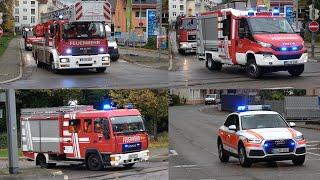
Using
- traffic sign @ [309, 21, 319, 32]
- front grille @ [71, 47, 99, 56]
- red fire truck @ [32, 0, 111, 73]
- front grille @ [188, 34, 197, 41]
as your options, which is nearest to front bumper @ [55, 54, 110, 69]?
red fire truck @ [32, 0, 111, 73]

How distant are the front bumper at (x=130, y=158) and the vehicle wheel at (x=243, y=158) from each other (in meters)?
1.64

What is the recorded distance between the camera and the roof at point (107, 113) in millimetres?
10961

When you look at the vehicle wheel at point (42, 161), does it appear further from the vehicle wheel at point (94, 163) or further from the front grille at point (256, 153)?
the front grille at point (256, 153)

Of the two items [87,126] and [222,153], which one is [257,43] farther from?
[87,126]

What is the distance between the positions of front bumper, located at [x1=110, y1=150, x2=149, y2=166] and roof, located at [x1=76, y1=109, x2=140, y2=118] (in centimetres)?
74

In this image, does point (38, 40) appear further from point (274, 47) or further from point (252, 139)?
point (252, 139)

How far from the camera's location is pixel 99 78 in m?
15.3

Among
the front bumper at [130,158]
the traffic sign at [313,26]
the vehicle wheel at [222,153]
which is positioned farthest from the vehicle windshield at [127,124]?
the traffic sign at [313,26]

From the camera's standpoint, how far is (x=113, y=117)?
11.4m

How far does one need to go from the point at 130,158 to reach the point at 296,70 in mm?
6364

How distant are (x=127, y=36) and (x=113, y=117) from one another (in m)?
4.11

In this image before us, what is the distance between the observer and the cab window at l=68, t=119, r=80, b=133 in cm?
1159

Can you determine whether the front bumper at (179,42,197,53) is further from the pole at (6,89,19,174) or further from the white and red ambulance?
the pole at (6,89,19,174)

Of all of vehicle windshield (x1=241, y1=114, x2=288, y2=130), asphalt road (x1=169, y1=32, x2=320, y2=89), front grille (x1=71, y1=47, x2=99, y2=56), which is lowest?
vehicle windshield (x1=241, y1=114, x2=288, y2=130)
